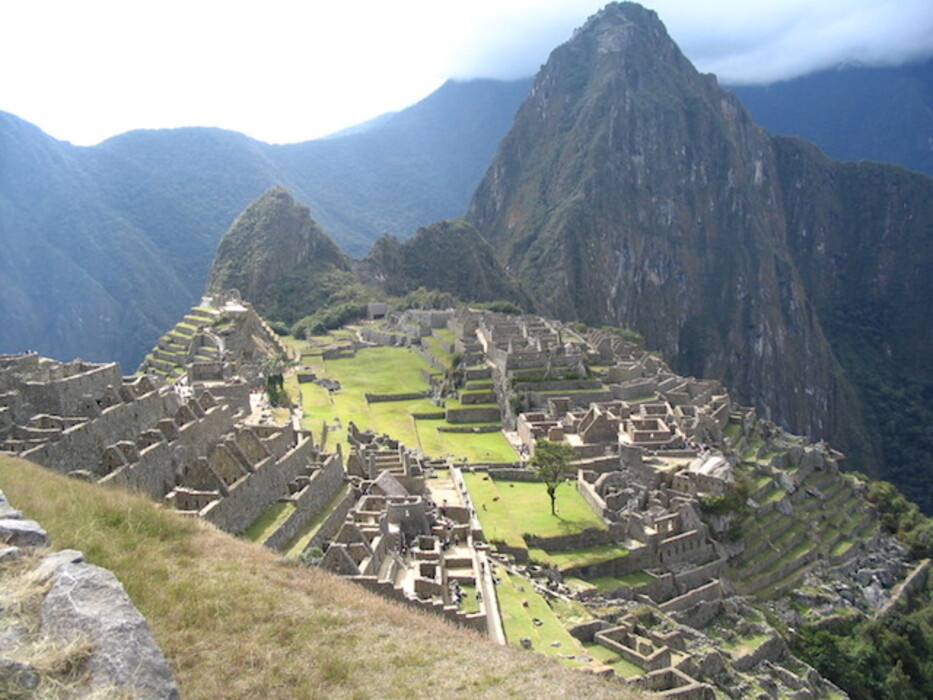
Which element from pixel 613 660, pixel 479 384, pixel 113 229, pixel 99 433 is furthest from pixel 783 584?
pixel 113 229

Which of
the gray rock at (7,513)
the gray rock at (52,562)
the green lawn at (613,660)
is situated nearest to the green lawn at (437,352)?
the green lawn at (613,660)

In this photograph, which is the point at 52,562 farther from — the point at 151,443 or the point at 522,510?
the point at 522,510

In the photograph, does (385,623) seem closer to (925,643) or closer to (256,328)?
(925,643)

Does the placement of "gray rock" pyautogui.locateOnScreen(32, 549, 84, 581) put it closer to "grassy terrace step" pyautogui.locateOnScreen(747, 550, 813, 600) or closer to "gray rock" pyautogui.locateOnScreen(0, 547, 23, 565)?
"gray rock" pyautogui.locateOnScreen(0, 547, 23, 565)

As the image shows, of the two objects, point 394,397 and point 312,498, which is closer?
point 312,498

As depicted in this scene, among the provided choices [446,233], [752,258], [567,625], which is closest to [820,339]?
[752,258]

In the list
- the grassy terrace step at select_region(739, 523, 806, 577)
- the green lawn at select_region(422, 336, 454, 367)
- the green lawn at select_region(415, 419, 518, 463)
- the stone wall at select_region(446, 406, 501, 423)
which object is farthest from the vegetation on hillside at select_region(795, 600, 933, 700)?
the green lawn at select_region(422, 336, 454, 367)
